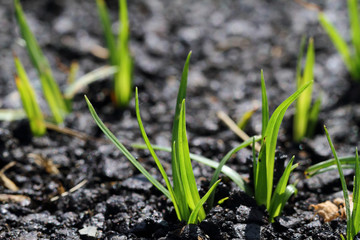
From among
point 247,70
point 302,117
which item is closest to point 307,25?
point 247,70

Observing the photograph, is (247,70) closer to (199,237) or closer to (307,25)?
(307,25)

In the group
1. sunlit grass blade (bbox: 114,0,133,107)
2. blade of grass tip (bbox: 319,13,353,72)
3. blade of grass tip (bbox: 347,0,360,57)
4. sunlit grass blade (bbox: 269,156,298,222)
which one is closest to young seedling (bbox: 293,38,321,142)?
blade of grass tip (bbox: 319,13,353,72)

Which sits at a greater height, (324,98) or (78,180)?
(324,98)

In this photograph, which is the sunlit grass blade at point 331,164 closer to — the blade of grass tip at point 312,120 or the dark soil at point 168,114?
the dark soil at point 168,114

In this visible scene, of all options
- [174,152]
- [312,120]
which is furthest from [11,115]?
[312,120]

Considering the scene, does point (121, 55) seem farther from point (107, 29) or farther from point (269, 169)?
point (269, 169)

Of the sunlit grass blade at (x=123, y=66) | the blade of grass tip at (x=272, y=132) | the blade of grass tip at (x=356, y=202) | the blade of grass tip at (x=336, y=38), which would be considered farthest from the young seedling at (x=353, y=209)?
the sunlit grass blade at (x=123, y=66)
